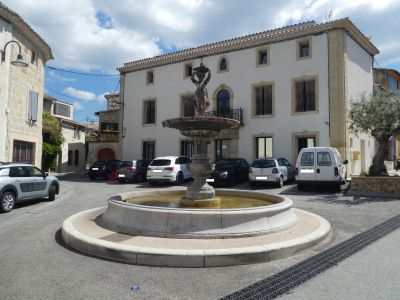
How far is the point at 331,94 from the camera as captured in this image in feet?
59.5

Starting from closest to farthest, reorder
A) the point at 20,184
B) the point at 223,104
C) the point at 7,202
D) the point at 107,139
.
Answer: the point at 7,202 → the point at 20,184 → the point at 223,104 → the point at 107,139

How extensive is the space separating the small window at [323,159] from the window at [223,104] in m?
9.48

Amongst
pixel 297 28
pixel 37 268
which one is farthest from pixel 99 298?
pixel 297 28

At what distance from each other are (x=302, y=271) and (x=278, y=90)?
55.6 ft

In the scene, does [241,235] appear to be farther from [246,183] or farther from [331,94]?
[331,94]

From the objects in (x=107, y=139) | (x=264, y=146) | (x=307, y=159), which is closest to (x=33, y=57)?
(x=107, y=139)

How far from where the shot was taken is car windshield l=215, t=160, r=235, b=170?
16.6 meters

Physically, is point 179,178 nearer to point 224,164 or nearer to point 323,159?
point 224,164

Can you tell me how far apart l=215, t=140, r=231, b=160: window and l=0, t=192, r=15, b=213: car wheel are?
14.3m

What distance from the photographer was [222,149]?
22266 mm

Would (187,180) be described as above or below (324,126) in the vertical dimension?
below

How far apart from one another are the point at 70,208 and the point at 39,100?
11358 millimetres

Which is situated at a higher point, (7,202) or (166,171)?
(166,171)

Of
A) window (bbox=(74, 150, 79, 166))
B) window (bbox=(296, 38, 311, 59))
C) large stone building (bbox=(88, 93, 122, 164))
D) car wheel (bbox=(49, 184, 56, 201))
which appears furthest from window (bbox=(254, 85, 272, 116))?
window (bbox=(74, 150, 79, 166))
